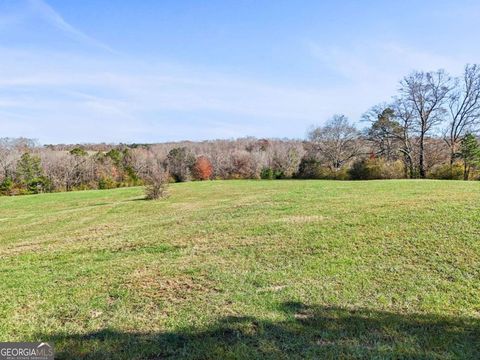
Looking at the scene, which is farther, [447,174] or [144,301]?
[447,174]

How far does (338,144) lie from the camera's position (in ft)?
143

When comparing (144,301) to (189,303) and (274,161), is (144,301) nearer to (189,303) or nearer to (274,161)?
(189,303)

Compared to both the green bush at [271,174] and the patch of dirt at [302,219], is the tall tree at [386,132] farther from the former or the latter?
the patch of dirt at [302,219]

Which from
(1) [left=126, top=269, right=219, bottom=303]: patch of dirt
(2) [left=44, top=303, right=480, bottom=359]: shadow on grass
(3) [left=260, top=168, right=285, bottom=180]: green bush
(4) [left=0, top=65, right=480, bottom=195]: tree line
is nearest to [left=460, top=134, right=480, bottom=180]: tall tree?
(4) [left=0, top=65, right=480, bottom=195]: tree line

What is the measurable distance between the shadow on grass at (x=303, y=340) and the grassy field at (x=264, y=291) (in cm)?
1

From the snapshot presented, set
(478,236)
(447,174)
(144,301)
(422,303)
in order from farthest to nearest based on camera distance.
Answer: (447,174) → (478,236) → (144,301) → (422,303)

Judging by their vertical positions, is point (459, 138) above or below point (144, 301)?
above

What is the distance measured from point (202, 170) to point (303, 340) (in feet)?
147

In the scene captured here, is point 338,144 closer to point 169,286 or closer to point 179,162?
point 179,162

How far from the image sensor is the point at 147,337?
3.14 metres

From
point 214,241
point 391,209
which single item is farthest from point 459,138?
point 214,241

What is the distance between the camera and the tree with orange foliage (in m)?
47.2

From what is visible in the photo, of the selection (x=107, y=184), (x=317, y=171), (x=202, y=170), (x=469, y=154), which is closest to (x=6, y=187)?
(x=107, y=184)

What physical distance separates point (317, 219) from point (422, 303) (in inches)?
171
